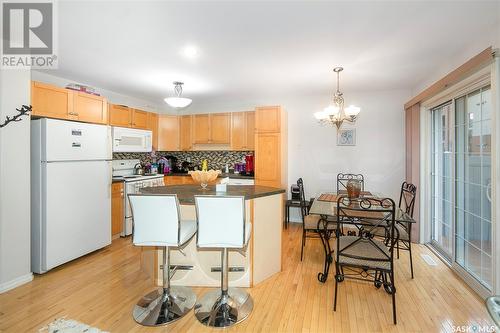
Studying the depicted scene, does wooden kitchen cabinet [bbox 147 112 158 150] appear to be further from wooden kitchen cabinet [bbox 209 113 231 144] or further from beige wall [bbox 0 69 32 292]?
beige wall [bbox 0 69 32 292]

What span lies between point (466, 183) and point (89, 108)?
472 cm

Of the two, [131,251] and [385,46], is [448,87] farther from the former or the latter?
[131,251]

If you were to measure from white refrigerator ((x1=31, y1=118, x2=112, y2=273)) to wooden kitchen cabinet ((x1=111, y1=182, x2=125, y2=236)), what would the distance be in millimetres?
383

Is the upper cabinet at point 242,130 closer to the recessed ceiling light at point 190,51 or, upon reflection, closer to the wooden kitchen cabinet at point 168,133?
the wooden kitchen cabinet at point 168,133

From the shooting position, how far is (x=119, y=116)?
401 cm

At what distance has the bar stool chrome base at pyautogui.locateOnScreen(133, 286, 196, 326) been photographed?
192cm

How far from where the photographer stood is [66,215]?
111 inches

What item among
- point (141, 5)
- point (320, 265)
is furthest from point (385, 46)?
point (320, 265)

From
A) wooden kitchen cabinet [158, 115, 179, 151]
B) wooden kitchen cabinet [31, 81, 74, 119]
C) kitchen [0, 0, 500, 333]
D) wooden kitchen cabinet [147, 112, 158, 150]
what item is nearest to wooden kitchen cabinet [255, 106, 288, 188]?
kitchen [0, 0, 500, 333]

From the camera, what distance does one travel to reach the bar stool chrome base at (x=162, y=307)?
1.92m

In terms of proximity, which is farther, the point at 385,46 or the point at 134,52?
the point at 134,52

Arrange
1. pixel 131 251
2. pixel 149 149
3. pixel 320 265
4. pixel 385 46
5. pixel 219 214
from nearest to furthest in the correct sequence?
pixel 219 214, pixel 385 46, pixel 320 265, pixel 131 251, pixel 149 149

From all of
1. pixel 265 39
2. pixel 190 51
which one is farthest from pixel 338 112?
pixel 190 51

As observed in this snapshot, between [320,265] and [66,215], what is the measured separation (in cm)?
313
